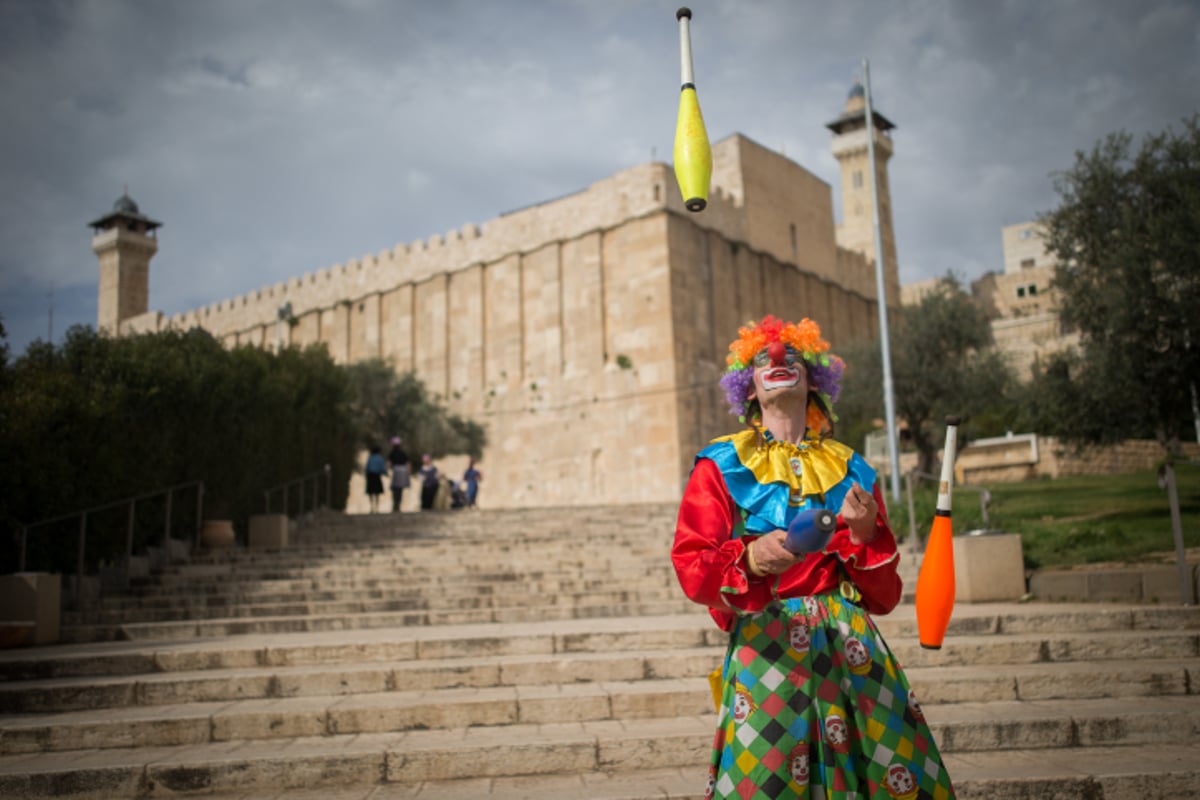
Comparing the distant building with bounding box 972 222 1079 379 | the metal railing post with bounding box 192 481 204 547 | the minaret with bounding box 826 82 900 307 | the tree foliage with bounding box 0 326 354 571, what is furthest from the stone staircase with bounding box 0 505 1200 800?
the minaret with bounding box 826 82 900 307

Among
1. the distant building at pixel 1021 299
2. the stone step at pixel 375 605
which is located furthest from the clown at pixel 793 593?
the distant building at pixel 1021 299

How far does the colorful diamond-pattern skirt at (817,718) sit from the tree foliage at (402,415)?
82.6 ft

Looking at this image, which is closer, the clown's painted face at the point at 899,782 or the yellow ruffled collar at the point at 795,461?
the clown's painted face at the point at 899,782

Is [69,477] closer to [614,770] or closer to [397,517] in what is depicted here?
[397,517]

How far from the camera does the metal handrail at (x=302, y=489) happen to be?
625 inches

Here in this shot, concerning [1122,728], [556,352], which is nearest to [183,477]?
[1122,728]

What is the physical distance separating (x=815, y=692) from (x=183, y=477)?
13.2 m

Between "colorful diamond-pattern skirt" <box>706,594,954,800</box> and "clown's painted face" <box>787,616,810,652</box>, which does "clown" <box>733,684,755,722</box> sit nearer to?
→ "colorful diamond-pattern skirt" <box>706,594,954,800</box>

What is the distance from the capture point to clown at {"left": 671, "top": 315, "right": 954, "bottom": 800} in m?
2.64

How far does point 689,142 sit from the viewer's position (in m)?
3.10

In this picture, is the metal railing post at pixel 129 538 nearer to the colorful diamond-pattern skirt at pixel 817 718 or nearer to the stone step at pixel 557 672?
the stone step at pixel 557 672

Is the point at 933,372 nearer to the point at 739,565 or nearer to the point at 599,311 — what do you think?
the point at 599,311

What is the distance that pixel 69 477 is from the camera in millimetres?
11016

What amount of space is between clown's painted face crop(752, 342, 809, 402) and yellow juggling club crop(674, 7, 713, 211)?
1.81 feet
